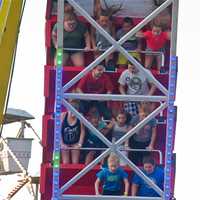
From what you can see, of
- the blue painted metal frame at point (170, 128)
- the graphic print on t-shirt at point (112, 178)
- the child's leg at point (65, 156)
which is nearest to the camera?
the blue painted metal frame at point (170, 128)

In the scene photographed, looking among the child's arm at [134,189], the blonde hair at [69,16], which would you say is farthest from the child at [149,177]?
the blonde hair at [69,16]

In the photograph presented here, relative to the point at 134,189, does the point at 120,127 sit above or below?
above

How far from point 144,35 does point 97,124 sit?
5.41 ft

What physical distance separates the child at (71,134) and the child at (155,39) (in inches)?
59.1

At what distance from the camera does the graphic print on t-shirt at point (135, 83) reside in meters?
15.0

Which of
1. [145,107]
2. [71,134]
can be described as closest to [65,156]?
[71,134]

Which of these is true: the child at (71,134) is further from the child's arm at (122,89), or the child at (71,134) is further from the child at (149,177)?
the child at (149,177)

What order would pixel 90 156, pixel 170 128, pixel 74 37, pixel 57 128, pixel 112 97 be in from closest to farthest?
pixel 57 128, pixel 170 128, pixel 112 97, pixel 90 156, pixel 74 37

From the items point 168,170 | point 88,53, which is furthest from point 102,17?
point 168,170

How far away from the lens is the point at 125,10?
51.8ft

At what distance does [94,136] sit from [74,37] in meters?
1.62

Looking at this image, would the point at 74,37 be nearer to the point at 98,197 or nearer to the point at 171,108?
the point at 171,108

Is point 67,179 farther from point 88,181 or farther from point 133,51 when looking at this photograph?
point 133,51

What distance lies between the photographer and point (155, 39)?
50.2 feet
